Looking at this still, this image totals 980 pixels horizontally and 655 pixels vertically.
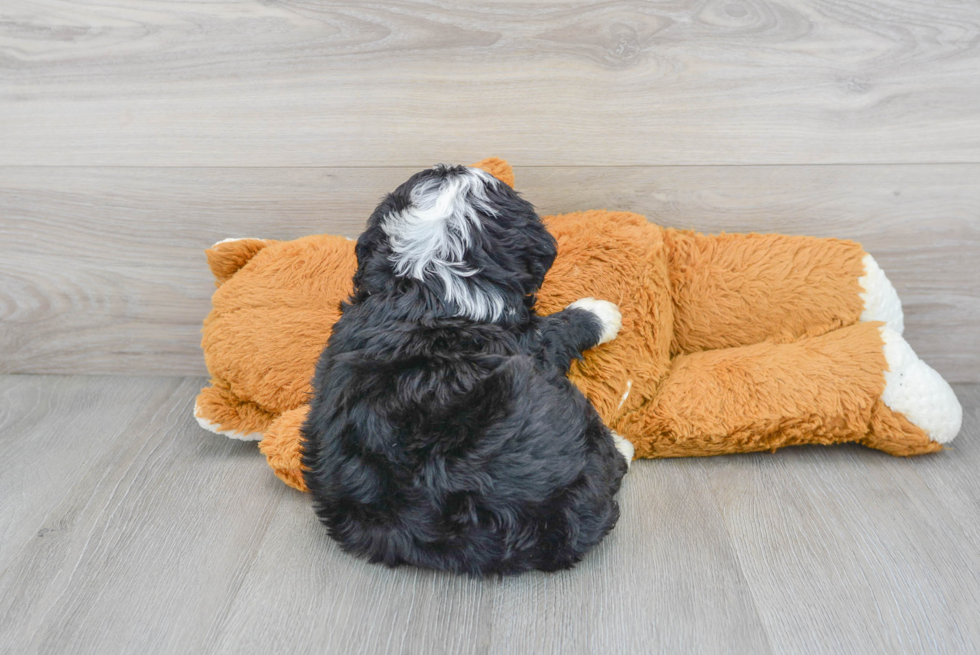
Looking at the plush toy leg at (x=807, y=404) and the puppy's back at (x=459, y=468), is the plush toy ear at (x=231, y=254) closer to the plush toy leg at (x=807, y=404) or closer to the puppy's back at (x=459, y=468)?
the puppy's back at (x=459, y=468)

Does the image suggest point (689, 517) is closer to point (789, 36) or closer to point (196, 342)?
point (789, 36)

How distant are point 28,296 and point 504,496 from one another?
4.73 ft

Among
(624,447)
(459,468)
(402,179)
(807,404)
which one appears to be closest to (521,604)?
(459,468)

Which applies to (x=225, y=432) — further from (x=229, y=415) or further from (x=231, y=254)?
(x=231, y=254)

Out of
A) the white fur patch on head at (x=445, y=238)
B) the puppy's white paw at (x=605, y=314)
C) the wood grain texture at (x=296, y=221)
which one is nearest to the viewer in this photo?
the white fur patch on head at (x=445, y=238)

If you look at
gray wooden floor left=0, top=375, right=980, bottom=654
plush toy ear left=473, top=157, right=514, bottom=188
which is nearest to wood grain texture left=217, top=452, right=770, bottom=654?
gray wooden floor left=0, top=375, right=980, bottom=654

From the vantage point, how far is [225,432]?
4.96 ft

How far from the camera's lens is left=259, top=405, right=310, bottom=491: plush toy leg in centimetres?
134

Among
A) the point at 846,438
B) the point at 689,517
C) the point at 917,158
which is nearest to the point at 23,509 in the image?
the point at 689,517

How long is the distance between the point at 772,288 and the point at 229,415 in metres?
1.18

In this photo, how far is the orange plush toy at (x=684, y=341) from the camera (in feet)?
4.51

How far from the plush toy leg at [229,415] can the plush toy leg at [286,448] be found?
133 millimetres

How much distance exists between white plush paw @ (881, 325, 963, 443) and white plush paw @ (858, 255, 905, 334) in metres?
0.10

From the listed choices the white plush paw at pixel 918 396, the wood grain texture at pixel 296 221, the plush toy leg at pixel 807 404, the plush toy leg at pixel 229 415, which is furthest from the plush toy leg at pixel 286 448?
the white plush paw at pixel 918 396
